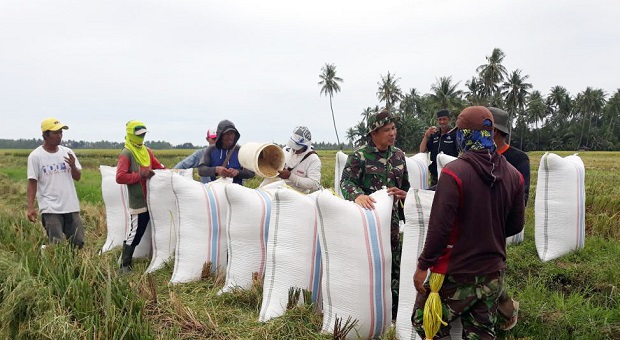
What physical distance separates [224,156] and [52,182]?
1.49 meters

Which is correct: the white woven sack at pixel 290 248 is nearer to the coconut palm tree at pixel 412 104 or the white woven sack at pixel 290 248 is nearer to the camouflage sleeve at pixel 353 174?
the camouflage sleeve at pixel 353 174

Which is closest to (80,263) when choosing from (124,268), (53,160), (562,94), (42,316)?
(42,316)

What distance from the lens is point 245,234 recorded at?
3090 millimetres

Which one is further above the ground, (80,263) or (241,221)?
(241,221)

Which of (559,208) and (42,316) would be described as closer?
(42,316)

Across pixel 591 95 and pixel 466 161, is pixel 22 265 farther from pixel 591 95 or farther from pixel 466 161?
pixel 591 95

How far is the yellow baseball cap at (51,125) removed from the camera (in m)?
3.66

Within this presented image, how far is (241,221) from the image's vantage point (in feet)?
10.1

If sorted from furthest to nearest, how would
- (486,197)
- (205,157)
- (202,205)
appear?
(205,157)
(202,205)
(486,197)

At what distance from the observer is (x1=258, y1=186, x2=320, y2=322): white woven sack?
8.80 ft

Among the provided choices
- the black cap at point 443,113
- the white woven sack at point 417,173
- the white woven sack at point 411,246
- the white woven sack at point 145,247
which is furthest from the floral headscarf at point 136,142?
the black cap at point 443,113

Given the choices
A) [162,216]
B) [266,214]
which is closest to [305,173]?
[266,214]

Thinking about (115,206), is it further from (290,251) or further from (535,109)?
(535,109)

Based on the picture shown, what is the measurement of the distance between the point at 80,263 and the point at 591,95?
Result: 53.1 m
